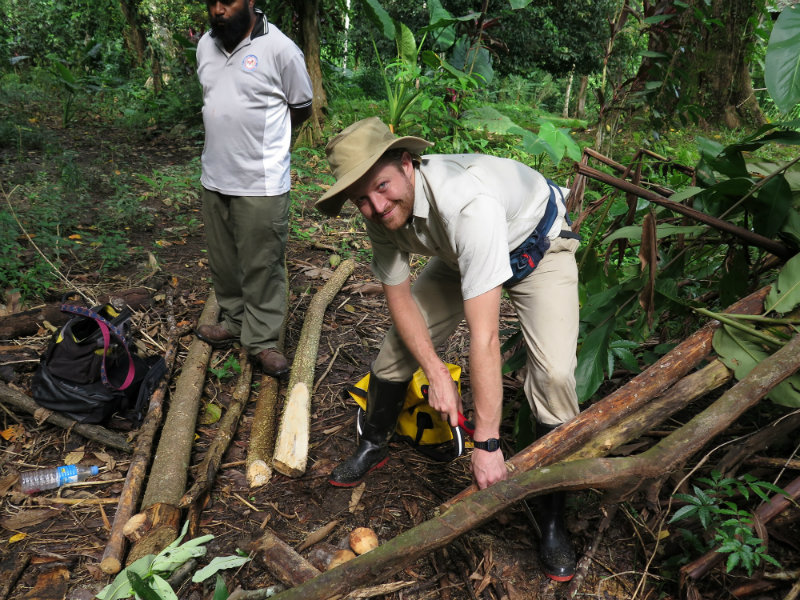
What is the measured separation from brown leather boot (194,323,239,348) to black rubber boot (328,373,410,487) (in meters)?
1.34

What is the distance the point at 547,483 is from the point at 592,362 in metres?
1.15

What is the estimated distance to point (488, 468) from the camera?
75.2 inches

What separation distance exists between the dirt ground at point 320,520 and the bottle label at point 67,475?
51 mm

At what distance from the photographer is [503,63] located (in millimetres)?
12828

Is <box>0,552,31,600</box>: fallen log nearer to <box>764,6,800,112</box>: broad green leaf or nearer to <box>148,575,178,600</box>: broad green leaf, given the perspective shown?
<box>148,575,178,600</box>: broad green leaf

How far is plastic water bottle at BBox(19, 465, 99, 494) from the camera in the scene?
264 cm

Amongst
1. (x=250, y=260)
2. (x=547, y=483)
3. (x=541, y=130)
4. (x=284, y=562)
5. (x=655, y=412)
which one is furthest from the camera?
(x=541, y=130)

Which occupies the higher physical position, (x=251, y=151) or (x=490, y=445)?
(x=251, y=151)

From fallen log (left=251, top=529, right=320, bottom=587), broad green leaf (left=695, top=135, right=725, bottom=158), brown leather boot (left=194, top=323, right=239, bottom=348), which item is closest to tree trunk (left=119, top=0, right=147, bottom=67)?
brown leather boot (left=194, top=323, right=239, bottom=348)

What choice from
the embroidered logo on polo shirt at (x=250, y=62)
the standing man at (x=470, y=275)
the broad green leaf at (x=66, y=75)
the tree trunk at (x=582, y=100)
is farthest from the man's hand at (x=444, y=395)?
the tree trunk at (x=582, y=100)

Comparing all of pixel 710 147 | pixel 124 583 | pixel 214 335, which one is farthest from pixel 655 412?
pixel 214 335

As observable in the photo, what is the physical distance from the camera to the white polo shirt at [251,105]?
3.15 m

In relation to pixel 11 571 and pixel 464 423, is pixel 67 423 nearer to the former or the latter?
pixel 11 571

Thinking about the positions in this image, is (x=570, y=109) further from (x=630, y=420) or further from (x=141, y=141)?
(x=630, y=420)
